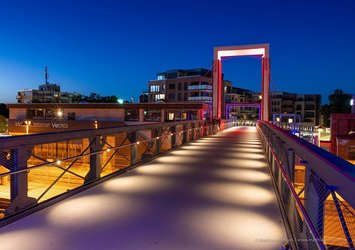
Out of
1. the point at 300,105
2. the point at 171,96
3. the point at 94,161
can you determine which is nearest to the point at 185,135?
the point at 94,161

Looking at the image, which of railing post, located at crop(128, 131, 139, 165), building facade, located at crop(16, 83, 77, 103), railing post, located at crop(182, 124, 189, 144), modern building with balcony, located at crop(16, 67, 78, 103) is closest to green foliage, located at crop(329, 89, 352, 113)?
railing post, located at crop(182, 124, 189, 144)

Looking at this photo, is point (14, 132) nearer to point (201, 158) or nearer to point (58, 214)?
point (201, 158)

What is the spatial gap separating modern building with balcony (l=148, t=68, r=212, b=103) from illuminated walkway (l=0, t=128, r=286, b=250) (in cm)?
6568

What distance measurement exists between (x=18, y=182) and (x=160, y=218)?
1820 mm

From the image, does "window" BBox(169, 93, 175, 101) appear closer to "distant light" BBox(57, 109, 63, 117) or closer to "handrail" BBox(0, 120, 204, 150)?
"distant light" BBox(57, 109, 63, 117)

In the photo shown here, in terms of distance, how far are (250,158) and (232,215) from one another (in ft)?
19.2

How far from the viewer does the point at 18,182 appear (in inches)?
164

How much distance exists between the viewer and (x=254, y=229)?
12.5ft

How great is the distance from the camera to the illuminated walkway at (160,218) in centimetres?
339

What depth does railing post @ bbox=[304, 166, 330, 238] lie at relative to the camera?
213 centimetres

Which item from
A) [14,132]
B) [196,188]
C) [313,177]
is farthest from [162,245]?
[14,132]

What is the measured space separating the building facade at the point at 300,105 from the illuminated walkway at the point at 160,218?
90.5 m

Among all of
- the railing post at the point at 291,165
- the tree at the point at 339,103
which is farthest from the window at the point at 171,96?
the railing post at the point at 291,165

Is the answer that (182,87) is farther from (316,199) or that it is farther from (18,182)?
(316,199)
